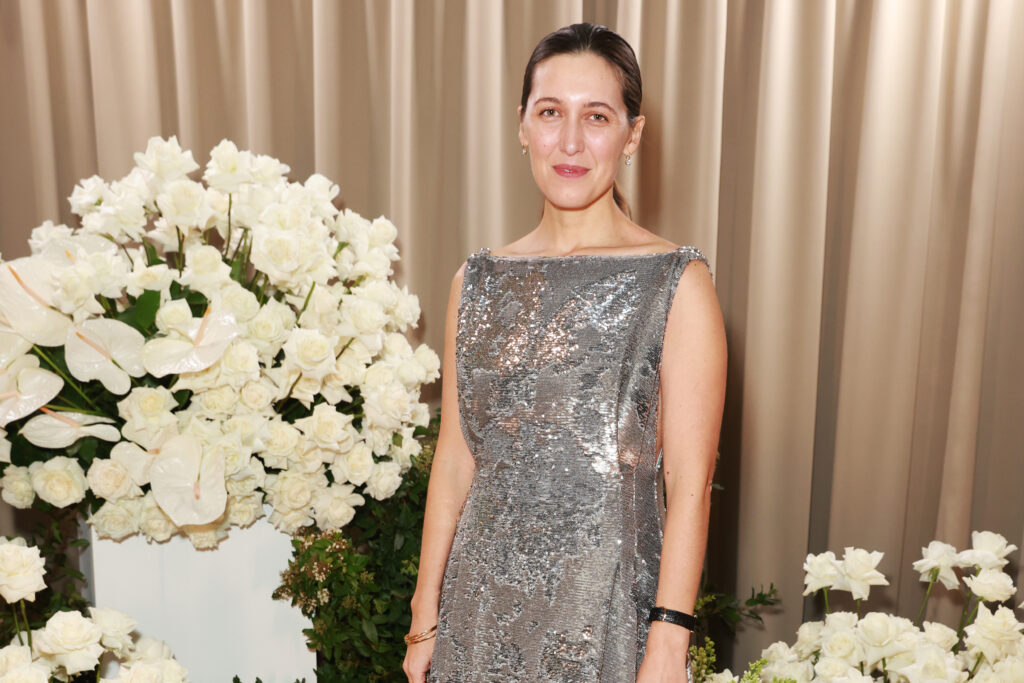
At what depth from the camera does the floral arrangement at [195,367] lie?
4.33 ft

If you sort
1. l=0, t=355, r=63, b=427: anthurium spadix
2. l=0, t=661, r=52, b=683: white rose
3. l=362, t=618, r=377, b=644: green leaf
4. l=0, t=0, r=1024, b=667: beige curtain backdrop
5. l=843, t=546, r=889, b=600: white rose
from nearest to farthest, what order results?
l=0, t=661, r=52, b=683: white rose, l=0, t=355, r=63, b=427: anthurium spadix, l=843, t=546, r=889, b=600: white rose, l=362, t=618, r=377, b=644: green leaf, l=0, t=0, r=1024, b=667: beige curtain backdrop

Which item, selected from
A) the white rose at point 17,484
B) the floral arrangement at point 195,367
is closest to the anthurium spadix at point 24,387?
the floral arrangement at point 195,367

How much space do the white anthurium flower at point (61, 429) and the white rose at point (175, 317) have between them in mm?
181

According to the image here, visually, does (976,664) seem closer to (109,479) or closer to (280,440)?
(280,440)

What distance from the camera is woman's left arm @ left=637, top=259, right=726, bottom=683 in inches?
46.8

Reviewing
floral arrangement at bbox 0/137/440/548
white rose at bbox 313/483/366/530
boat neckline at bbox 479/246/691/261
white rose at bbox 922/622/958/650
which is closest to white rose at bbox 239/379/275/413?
floral arrangement at bbox 0/137/440/548

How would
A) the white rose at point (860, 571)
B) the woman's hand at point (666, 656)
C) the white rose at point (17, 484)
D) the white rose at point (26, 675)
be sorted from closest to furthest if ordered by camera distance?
the white rose at point (26, 675) < the woman's hand at point (666, 656) < the white rose at point (17, 484) < the white rose at point (860, 571)

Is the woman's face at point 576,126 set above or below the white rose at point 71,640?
above

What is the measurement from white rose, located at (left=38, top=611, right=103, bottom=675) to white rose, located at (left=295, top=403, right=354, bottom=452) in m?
0.42

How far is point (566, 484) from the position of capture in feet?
4.22

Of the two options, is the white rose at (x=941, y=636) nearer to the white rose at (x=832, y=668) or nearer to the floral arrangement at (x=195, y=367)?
the white rose at (x=832, y=668)

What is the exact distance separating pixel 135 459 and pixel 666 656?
0.83 m

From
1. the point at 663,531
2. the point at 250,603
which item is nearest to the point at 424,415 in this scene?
the point at 250,603

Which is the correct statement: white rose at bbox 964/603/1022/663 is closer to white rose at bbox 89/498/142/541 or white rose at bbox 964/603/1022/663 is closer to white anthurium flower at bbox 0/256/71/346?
white rose at bbox 89/498/142/541
